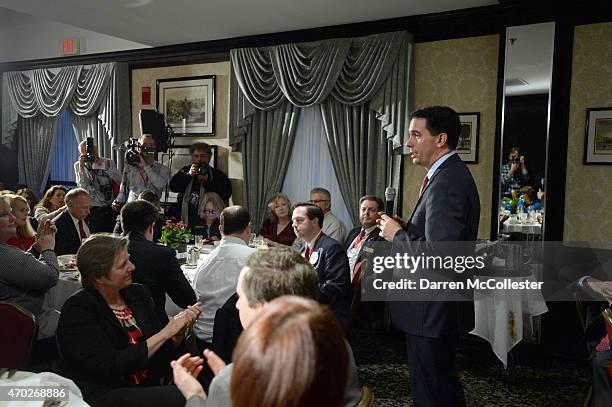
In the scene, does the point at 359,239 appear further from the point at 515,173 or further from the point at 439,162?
the point at 439,162

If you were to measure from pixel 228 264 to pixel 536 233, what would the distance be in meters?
2.71

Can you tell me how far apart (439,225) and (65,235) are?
10.9 feet

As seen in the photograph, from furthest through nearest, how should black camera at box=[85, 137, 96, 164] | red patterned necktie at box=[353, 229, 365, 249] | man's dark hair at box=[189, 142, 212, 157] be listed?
black camera at box=[85, 137, 96, 164] → man's dark hair at box=[189, 142, 212, 157] → red patterned necktie at box=[353, 229, 365, 249]

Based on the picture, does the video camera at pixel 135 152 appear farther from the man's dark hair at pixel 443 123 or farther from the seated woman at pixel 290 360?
the seated woman at pixel 290 360

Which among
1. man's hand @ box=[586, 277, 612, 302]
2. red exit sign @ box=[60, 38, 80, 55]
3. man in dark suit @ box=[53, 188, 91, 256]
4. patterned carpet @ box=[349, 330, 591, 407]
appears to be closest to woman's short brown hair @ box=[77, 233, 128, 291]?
patterned carpet @ box=[349, 330, 591, 407]

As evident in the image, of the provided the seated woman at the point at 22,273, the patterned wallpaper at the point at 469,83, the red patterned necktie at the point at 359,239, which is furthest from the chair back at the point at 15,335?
the patterned wallpaper at the point at 469,83

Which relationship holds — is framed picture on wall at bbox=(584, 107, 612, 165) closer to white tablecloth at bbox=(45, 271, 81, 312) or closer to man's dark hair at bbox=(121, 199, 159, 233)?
man's dark hair at bbox=(121, 199, 159, 233)

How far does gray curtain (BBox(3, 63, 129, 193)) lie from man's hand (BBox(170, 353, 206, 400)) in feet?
18.6

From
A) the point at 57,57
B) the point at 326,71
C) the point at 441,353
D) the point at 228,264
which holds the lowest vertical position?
the point at 441,353

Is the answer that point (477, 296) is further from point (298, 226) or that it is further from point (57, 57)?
point (57, 57)

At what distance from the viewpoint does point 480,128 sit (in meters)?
4.60

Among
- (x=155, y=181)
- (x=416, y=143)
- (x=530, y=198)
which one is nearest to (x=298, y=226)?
(x=416, y=143)

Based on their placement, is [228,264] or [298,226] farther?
[298,226]

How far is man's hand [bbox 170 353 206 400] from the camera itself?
141 centimetres
